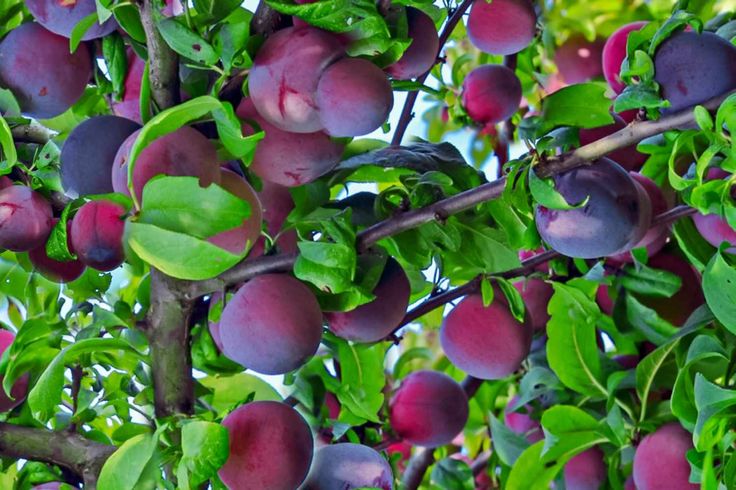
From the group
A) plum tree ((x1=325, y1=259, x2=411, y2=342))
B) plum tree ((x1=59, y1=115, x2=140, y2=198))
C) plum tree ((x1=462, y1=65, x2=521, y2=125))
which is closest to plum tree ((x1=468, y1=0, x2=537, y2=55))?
plum tree ((x1=462, y1=65, x2=521, y2=125))

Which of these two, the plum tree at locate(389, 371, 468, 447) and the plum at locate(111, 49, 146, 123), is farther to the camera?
the plum tree at locate(389, 371, 468, 447)

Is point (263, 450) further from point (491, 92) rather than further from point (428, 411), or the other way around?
point (491, 92)

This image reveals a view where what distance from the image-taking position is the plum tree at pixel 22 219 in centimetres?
85

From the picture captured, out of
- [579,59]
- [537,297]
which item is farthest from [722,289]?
[579,59]

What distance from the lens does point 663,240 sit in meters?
1.03

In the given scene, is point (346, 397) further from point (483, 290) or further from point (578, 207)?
point (578, 207)

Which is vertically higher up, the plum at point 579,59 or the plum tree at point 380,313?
the plum tree at point 380,313

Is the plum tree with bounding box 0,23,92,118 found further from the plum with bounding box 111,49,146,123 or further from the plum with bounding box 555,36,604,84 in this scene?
the plum with bounding box 555,36,604,84

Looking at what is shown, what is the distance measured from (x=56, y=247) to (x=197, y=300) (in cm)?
13

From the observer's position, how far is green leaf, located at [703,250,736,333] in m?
0.77

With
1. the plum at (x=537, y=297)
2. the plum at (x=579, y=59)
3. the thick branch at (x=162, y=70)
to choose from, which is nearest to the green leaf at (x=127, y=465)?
the thick branch at (x=162, y=70)

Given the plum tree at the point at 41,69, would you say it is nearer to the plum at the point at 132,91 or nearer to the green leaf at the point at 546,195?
the plum at the point at 132,91

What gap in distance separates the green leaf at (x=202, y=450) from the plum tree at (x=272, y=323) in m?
0.08

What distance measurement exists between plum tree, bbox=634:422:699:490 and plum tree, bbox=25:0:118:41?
1.96 feet
